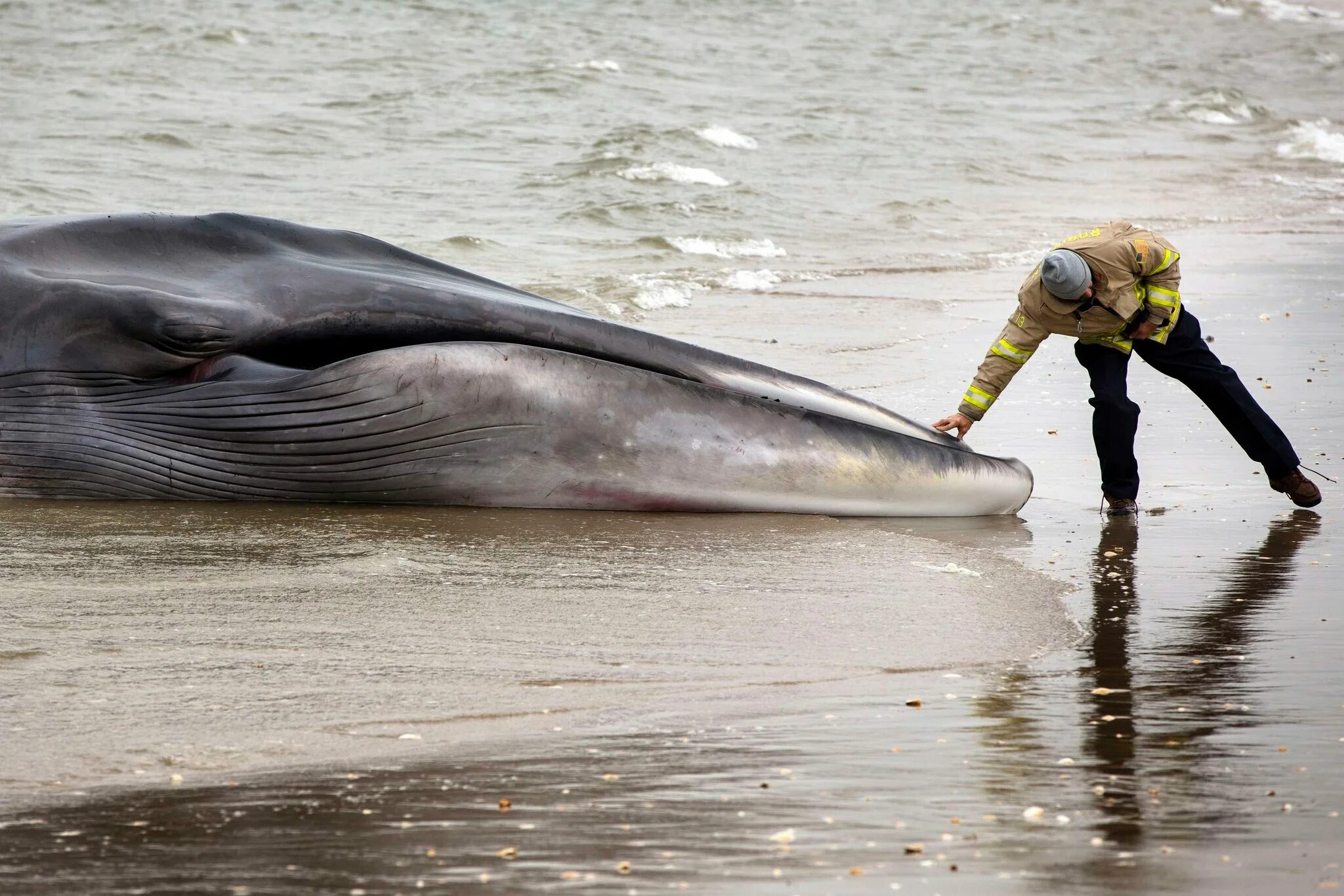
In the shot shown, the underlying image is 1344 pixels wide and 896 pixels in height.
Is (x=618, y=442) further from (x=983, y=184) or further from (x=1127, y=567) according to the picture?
(x=983, y=184)

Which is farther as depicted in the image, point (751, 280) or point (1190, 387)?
point (751, 280)

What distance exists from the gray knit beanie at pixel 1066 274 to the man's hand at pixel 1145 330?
386 millimetres

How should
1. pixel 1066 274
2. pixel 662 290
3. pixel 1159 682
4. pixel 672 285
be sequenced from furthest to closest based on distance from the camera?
1. pixel 672 285
2. pixel 662 290
3. pixel 1066 274
4. pixel 1159 682

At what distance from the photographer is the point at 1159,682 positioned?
395 centimetres

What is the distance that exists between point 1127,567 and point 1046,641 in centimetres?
112

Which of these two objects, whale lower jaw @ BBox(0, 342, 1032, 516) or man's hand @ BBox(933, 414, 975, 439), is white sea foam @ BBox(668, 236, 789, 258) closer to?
man's hand @ BBox(933, 414, 975, 439)

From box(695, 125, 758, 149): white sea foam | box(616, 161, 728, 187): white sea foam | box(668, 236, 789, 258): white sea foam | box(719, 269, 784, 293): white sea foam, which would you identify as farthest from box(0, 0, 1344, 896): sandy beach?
box(695, 125, 758, 149): white sea foam

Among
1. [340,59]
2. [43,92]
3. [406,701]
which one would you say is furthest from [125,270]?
[340,59]

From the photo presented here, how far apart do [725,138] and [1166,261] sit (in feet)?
62.9

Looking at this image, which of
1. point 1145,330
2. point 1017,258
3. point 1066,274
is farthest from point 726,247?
point 1066,274

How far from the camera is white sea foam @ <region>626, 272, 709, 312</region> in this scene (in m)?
12.3

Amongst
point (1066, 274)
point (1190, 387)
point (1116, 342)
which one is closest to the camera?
point (1066, 274)

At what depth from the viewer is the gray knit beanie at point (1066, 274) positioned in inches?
246

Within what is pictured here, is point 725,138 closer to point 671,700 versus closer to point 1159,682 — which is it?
point 1159,682
